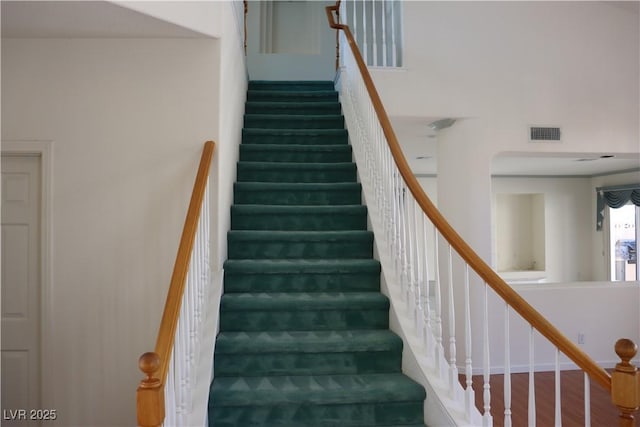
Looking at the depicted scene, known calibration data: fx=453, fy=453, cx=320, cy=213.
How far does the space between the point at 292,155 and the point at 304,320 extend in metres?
1.92

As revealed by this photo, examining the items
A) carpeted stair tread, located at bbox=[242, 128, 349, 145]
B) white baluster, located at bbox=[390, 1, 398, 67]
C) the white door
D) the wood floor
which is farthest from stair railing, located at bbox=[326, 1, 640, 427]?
the white door

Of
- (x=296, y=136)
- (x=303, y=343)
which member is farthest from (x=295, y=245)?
(x=296, y=136)

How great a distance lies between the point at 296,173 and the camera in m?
4.22

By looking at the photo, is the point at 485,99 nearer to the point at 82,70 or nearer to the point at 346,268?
the point at 346,268

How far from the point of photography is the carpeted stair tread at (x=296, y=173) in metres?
4.19

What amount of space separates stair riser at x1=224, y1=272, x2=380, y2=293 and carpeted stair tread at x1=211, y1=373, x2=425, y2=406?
0.73 metres

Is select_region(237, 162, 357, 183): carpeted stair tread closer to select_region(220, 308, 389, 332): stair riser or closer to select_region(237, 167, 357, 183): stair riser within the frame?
select_region(237, 167, 357, 183): stair riser

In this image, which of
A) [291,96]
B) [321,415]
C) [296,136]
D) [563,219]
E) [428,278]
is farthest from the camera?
[563,219]

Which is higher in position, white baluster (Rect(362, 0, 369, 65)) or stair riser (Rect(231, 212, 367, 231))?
white baluster (Rect(362, 0, 369, 65))

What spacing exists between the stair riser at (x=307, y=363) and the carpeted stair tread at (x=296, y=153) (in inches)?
85.0

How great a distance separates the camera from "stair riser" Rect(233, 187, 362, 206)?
394cm

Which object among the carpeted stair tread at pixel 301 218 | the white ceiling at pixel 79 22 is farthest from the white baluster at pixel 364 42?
the white ceiling at pixel 79 22

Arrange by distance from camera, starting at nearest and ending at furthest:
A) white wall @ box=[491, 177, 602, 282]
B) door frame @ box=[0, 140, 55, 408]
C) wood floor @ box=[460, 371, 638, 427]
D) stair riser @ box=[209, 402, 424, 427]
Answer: stair riser @ box=[209, 402, 424, 427]
door frame @ box=[0, 140, 55, 408]
wood floor @ box=[460, 371, 638, 427]
white wall @ box=[491, 177, 602, 282]

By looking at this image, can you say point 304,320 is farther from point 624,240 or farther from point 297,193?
point 624,240
